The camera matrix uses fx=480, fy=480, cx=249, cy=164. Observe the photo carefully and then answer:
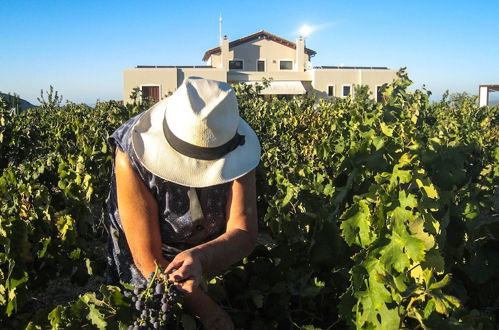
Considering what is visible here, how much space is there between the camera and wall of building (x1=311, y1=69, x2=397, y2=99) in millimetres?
37938

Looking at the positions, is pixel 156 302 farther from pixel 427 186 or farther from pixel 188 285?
pixel 427 186

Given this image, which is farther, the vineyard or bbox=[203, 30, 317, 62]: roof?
bbox=[203, 30, 317, 62]: roof

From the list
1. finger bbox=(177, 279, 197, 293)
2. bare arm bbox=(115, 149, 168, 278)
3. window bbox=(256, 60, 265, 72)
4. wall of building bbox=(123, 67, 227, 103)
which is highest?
window bbox=(256, 60, 265, 72)

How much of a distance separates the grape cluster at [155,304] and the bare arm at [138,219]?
31 cm

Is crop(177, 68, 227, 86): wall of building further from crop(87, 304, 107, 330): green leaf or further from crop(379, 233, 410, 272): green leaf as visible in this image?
crop(87, 304, 107, 330): green leaf

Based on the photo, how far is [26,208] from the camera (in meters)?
3.40

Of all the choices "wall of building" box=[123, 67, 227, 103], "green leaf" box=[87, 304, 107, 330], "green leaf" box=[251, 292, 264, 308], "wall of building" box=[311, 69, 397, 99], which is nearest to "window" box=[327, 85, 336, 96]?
"wall of building" box=[311, 69, 397, 99]

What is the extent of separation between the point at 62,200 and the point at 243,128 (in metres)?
2.74

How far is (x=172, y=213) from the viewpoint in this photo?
1893mm

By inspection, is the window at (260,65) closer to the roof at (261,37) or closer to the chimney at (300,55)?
the roof at (261,37)

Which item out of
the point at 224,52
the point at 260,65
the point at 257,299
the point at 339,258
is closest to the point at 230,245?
the point at 257,299

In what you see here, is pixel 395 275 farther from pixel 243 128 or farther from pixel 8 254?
pixel 8 254

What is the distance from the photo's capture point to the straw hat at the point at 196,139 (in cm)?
172

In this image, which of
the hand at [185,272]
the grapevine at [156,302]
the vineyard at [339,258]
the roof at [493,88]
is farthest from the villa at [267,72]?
the grapevine at [156,302]
